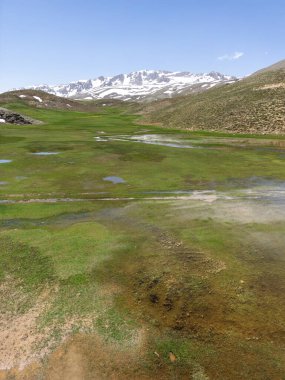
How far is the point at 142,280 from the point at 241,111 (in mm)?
98159

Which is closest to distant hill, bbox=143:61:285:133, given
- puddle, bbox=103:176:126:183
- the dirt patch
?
puddle, bbox=103:176:126:183

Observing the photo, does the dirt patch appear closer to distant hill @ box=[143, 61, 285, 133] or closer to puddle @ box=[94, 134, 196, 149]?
puddle @ box=[94, 134, 196, 149]

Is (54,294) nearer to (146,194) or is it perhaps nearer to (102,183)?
(146,194)

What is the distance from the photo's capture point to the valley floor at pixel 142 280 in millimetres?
13602

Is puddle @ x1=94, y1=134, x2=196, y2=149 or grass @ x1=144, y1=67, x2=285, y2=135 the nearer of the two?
puddle @ x1=94, y1=134, x2=196, y2=149

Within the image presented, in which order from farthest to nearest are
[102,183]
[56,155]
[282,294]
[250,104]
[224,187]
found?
[250,104] < [56,155] < [102,183] < [224,187] < [282,294]

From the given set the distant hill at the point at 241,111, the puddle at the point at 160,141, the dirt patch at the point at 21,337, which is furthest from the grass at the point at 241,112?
the dirt patch at the point at 21,337

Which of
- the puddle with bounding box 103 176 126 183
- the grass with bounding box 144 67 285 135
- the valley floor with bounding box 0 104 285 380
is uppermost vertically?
the grass with bounding box 144 67 285 135

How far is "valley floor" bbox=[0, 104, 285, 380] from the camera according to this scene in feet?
44.6

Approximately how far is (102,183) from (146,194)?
22.1 feet

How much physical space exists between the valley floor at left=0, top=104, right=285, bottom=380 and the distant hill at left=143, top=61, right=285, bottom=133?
63151 mm

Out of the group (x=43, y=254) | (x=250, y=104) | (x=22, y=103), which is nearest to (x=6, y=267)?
(x=43, y=254)

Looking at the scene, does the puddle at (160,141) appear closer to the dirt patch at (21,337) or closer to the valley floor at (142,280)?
the valley floor at (142,280)

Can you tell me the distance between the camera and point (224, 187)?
37.0 meters
